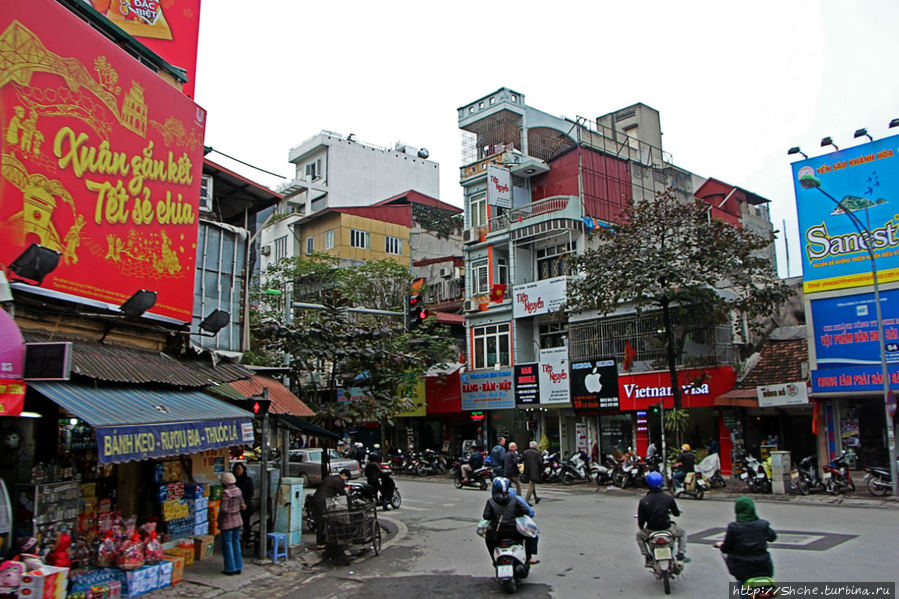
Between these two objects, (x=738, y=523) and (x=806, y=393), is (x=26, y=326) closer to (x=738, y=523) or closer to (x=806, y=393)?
(x=738, y=523)

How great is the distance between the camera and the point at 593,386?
28.8 m

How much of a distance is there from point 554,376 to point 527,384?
158 centimetres

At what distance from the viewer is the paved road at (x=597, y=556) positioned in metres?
9.02

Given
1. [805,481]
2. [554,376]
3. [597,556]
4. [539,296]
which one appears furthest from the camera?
[539,296]

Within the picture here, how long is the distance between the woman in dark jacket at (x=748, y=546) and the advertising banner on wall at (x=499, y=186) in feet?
88.4

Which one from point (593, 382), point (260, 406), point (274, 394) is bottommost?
point (260, 406)

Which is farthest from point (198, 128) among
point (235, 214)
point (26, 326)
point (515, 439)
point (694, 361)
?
point (515, 439)

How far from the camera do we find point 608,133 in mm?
36656

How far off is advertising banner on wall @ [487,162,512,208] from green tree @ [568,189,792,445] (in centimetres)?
973

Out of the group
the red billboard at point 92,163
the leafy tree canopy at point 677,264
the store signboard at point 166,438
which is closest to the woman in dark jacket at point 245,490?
the store signboard at point 166,438

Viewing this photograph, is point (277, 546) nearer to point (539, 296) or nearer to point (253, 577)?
point (253, 577)

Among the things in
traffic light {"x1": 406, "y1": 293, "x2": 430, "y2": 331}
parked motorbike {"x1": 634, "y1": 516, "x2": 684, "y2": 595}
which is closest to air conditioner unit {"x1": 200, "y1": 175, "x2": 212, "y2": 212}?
traffic light {"x1": 406, "y1": 293, "x2": 430, "y2": 331}

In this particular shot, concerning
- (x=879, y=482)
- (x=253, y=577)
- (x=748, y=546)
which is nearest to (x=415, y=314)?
(x=253, y=577)

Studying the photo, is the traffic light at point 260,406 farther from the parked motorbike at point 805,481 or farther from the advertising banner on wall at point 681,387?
the advertising banner on wall at point 681,387
